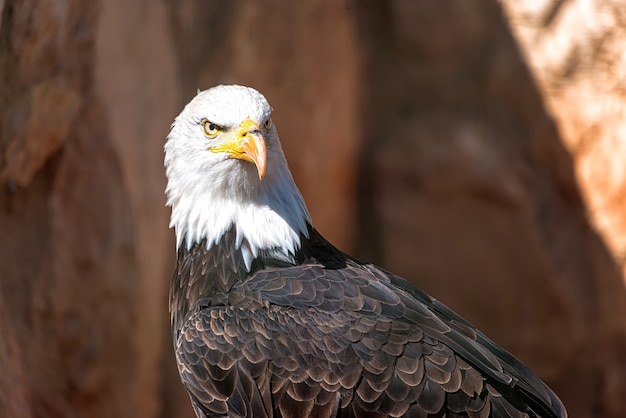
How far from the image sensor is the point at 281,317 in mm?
3221

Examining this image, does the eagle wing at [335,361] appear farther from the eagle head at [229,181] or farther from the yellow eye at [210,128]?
the yellow eye at [210,128]

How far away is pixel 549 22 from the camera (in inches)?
242

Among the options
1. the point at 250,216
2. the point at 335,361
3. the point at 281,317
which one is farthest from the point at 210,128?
the point at 335,361

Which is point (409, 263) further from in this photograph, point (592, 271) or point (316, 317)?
point (316, 317)

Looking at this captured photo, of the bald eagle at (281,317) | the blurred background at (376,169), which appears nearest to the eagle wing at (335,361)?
the bald eagle at (281,317)

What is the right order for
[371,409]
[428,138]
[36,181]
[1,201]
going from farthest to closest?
[428,138] → [36,181] → [1,201] → [371,409]

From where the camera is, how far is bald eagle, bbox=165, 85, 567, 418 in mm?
3131

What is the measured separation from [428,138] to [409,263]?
0.89m

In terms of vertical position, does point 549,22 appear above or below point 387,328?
above

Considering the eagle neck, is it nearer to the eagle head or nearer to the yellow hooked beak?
the eagle head

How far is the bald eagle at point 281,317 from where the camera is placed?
3.13 meters

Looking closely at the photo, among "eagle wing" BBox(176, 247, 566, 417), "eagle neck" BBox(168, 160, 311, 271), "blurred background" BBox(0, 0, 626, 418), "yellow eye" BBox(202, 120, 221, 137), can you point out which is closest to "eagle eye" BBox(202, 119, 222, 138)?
"yellow eye" BBox(202, 120, 221, 137)

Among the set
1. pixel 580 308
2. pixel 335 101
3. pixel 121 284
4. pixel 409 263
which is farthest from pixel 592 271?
pixel 121 284

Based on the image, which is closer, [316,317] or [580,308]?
[316,317]
